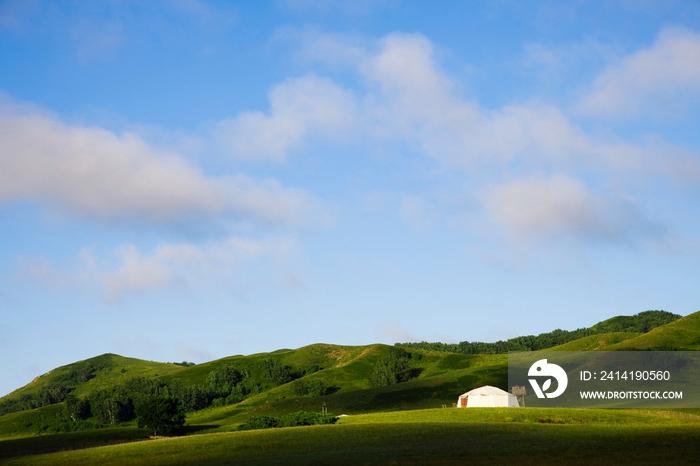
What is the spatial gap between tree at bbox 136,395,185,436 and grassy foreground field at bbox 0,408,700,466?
43434mm

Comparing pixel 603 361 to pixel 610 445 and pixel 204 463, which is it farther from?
pixel 204 463

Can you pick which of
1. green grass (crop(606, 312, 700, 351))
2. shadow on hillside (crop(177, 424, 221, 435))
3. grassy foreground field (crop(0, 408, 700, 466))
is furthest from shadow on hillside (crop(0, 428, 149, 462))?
green grass (crop(606, 312, 700, 351))

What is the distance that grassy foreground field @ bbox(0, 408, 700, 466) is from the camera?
53.8 m

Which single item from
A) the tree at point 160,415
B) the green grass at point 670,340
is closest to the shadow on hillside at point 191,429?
the tree at point 160,415

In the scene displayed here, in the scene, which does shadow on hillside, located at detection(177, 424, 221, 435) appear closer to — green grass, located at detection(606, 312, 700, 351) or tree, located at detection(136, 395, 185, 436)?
tree, located at detection(136, 395, 185, 436)

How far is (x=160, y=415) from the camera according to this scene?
118188 mm

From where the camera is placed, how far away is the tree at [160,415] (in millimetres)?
117669

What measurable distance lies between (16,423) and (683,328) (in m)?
183

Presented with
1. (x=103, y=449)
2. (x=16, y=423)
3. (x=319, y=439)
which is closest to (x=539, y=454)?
(x=319, y=439)

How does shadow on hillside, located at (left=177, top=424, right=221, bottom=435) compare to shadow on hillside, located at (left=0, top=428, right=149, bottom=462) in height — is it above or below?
below

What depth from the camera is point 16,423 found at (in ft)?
627

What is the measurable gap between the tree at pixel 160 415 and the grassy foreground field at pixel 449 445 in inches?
1710

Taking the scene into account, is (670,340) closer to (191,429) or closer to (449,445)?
(191,429)

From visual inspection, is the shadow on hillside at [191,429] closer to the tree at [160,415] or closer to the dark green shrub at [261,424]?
the tree at [160,415]
